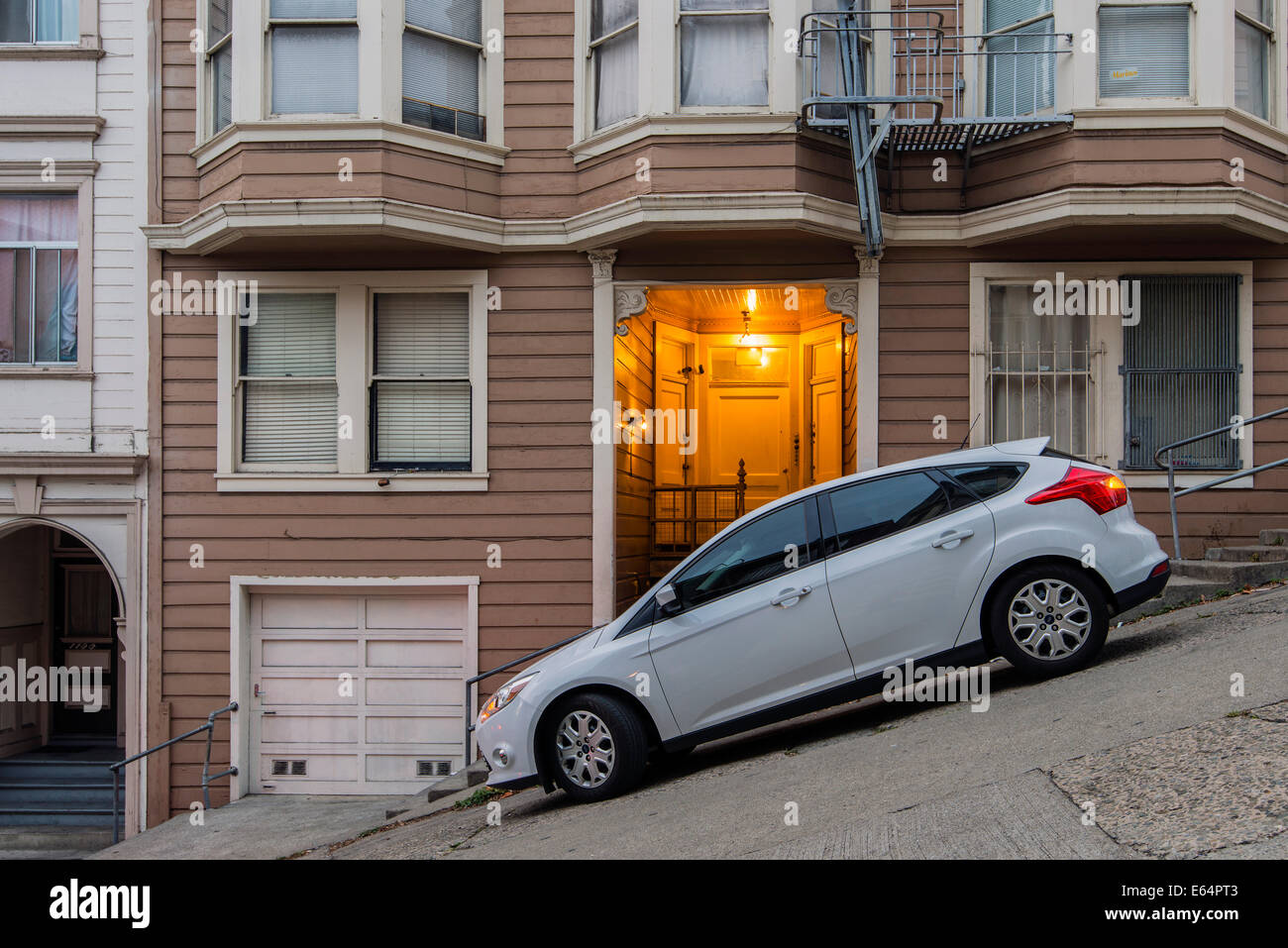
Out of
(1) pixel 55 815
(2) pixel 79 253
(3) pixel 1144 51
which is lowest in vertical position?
(1) pixel 55 815

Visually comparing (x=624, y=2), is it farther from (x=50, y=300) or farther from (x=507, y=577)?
(x=50, y=300)

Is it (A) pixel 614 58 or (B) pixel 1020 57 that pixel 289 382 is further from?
(B) pixel 1020 57

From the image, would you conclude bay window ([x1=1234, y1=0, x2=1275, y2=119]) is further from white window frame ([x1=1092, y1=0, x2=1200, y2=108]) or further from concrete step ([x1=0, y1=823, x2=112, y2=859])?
concrete step ([x1=0, y1=823, x2=112, y2=859])

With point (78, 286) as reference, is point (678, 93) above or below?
above

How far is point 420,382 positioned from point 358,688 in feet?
10.1

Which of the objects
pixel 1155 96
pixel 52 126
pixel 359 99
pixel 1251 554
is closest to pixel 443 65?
pixel 359 99

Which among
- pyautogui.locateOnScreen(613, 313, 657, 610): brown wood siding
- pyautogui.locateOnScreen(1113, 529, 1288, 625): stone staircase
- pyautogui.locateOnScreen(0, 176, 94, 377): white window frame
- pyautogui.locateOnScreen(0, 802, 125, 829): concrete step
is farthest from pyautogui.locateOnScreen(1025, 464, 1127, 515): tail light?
pyautogui.locateOnScreen(0, 802, 125, 829): concrete step

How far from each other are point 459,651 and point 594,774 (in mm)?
4373

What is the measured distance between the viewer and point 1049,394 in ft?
38.7

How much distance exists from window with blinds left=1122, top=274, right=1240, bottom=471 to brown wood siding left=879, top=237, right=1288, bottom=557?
229 millimetres

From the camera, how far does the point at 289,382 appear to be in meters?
12.1

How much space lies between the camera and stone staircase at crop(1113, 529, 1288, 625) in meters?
10.3

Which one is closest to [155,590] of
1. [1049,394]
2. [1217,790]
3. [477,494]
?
[477,494]

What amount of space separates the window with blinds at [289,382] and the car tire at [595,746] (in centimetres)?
523
